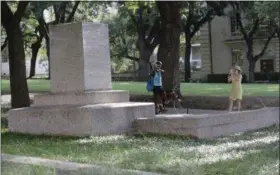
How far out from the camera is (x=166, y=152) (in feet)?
28.9

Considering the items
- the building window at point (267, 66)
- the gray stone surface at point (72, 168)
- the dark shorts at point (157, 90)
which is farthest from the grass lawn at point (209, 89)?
the building window at point (267, 66)

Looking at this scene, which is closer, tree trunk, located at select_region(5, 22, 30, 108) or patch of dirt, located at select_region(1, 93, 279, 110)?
tree trunk, located at select_region(5, 22, 30, 108)

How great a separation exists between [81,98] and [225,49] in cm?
3777

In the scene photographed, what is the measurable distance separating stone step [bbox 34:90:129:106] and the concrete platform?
2.85 ft

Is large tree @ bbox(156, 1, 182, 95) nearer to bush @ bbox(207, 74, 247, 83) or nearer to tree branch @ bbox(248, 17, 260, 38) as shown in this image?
tree branch @ bbox(248, 17, 260, 38)

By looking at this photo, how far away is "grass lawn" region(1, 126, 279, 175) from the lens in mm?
7512

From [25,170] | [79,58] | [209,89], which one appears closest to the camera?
[25,170]

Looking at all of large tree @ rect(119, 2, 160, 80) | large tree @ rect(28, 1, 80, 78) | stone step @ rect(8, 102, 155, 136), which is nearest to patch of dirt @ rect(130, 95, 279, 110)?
stone step @ rect(8, 102, 155, 136)

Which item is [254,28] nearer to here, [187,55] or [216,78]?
[216,78]

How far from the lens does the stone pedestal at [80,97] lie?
37.0ft

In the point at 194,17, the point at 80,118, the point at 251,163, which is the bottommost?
the point at 251,163

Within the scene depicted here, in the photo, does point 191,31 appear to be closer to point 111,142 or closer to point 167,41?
point 167,41

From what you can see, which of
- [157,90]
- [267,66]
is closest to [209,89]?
[157,90]

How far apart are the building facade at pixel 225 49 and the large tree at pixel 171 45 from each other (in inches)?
1129
